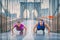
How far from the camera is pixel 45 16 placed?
667 cm

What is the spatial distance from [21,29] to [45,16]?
886mm

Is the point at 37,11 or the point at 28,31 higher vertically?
the point at 37,11

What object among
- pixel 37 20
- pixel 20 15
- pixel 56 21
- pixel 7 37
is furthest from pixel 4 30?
pixel 56 21

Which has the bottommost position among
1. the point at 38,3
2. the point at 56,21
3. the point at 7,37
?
the point at 7,37

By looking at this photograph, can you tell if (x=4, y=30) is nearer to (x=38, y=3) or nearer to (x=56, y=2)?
(x=38, y=3)

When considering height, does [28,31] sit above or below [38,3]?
below

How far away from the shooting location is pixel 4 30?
6.70 meters

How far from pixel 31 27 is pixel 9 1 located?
3.66 ft

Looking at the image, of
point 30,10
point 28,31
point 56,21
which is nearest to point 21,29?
point 28,31

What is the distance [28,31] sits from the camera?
6625mm

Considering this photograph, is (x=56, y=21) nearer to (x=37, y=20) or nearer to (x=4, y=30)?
(x=37, y=20)

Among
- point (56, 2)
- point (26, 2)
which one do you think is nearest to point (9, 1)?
point (26, 2)

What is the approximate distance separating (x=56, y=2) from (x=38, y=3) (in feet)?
1.90

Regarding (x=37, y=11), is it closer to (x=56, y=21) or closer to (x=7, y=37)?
(x=56, y=21)
